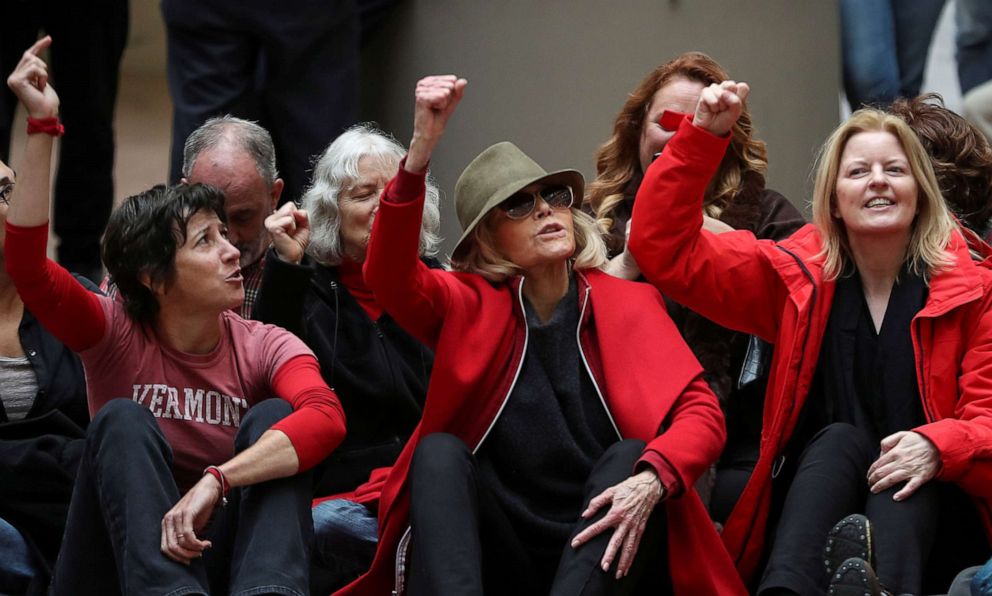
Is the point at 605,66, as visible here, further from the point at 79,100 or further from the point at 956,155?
the point at 79,100

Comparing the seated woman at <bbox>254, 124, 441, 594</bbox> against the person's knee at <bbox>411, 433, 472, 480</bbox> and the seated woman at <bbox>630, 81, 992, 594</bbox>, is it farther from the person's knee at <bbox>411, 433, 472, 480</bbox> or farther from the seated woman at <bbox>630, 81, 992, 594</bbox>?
the seated woman at <bbox>630, 81, 992, 594</bbox>

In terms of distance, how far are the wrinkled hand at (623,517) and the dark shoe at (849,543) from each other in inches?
12.9

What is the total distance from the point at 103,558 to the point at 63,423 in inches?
19.4

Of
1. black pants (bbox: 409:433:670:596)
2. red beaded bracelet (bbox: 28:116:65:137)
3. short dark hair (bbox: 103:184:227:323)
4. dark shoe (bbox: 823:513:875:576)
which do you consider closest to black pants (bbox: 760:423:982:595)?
dark shoe (bbox: 823:513:875:576)

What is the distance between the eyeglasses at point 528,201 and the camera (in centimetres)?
350

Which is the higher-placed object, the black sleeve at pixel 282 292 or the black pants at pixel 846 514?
the black sleeve at pixel 282 292

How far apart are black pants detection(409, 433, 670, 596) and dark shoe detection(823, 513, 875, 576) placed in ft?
1.11

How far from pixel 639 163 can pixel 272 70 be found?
104 centimetres

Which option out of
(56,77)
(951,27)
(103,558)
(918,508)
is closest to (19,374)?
(103,558)

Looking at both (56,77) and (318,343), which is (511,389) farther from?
(56,77)

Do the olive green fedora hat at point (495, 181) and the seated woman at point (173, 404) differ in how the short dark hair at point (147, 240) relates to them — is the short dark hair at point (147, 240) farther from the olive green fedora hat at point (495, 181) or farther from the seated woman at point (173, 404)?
the olive green fedora hat at point (495, 181)

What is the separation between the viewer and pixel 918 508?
126 inches

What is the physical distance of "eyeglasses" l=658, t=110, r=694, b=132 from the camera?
13.3 feet

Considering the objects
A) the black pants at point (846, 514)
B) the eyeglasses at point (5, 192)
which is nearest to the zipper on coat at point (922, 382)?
the black pants at point (846, 514)
